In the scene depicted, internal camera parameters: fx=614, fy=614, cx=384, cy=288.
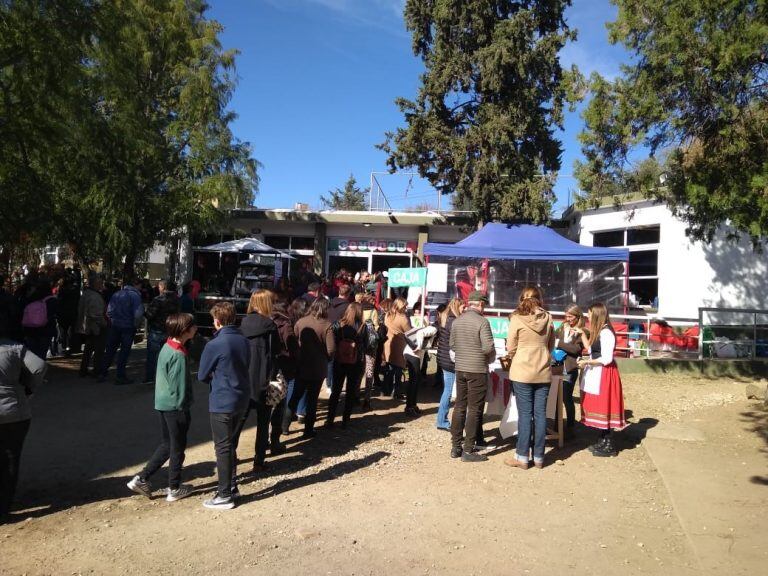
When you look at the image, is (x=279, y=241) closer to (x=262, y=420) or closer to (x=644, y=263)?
(x=644, y=263)

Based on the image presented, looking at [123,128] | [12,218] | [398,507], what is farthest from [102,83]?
[398,507]

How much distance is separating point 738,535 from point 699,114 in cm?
657

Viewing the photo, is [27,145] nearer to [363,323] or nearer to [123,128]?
[123,128]

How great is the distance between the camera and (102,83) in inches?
420

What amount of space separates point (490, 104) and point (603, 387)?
41.8ft

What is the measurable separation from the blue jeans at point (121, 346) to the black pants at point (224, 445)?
5.34m

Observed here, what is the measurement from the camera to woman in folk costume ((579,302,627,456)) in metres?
6.41

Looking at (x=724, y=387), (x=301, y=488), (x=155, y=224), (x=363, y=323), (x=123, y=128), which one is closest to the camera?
(x=301, y=488)

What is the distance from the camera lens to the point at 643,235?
17000 mm

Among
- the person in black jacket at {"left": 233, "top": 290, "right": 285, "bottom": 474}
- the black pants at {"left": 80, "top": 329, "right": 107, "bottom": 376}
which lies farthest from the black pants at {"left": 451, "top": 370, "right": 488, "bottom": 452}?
the black pants at {"left": 80, "top": 329, "right": 107, "bottom": 376}

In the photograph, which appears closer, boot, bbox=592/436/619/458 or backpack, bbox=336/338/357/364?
boot, bbox=592/436/619/458

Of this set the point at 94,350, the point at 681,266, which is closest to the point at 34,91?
the point at 94,350

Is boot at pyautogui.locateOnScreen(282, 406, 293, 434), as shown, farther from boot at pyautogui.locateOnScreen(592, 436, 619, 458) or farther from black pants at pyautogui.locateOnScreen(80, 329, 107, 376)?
black pants at pyautogui.locateOnScreen(80, 329, 107, 376)

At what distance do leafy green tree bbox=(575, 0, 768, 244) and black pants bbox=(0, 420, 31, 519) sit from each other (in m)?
8.54
